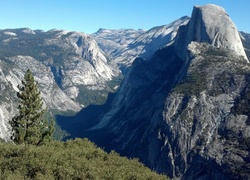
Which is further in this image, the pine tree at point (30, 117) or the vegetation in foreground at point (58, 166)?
the pine tree at point (30, 117)

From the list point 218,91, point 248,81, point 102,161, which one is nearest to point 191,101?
point 218,91

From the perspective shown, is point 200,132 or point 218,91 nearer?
point 200,132

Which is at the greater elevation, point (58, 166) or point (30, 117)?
point (58, 166)

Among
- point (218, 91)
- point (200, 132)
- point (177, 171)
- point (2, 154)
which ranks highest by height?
point (2, 154)

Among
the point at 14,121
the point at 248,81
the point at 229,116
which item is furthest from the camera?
the point at 248,81

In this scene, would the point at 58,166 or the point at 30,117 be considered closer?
the point at 58,166

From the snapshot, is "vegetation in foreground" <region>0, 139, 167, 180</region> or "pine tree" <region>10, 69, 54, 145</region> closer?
"vegetation in foreground" <region>0, 139, 167, 180</region>

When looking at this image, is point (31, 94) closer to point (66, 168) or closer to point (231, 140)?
point (66, 168)

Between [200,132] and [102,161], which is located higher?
[102,161]
